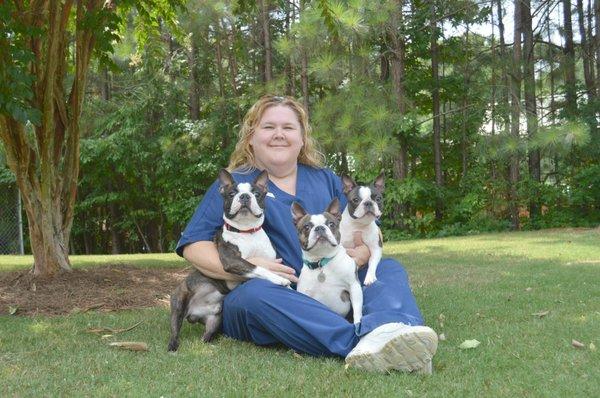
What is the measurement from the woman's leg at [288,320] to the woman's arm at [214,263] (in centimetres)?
19

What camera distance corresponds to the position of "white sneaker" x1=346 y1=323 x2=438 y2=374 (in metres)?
3.13

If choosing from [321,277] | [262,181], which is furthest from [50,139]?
[321,277]

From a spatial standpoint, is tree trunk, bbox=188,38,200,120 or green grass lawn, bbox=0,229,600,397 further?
tree trunk, bbox=188,38,200,120

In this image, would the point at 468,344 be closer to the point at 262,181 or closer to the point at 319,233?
the point at 319,233

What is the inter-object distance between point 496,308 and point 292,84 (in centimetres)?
1241

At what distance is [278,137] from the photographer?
440 cm

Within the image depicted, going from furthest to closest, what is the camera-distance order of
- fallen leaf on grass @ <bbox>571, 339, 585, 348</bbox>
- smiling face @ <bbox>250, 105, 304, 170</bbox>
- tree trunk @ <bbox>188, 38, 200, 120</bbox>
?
tree trunk @ <bbox>188, 38, 200, 120</bbox>
smiling face @ <bbox>250, 105, 304, 170</bbox>
fallen leaf on grass @ <bbox>571, 339, 585, 348</bbox>

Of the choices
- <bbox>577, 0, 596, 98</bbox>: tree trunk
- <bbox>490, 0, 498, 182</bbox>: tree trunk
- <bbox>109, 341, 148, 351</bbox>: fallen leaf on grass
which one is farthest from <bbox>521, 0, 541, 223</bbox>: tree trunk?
<bbox>109, 341, 148, 351</bbox>: fallen leaf on grass

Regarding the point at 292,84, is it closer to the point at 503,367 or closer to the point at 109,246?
the point at 109,246

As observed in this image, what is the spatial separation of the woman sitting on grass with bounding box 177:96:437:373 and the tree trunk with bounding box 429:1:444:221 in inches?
490

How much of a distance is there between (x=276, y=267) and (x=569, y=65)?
1666 cm

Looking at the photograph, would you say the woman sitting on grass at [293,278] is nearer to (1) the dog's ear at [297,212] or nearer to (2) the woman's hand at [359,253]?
(2) the woman's hand at [359,253]

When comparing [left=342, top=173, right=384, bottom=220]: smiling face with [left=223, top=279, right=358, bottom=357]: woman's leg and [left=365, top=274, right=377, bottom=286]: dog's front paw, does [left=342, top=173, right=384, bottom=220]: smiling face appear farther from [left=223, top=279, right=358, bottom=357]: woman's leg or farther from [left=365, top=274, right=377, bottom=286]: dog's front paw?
[left=223, top=279, right=358, bottom=357]: woman's leg

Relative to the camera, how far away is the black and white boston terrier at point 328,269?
3.81 metres
